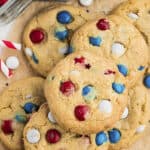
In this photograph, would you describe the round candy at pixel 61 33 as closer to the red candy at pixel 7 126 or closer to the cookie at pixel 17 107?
the cookie at pixel 17 107

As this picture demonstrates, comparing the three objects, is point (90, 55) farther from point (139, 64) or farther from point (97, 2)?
point (97, 2)

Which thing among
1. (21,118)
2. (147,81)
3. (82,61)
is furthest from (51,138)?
(147,81)

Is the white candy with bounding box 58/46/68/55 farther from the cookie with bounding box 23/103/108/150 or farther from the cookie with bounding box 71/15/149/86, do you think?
the cookie with bounding box 23/103/108/150

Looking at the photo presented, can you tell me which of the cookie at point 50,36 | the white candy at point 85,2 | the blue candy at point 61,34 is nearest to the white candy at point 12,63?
the cookie at point 50,36

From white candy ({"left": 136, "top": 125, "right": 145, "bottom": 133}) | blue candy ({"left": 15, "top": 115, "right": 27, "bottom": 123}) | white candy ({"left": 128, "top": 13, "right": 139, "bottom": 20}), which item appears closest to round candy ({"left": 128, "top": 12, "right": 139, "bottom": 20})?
white candy ({"left": 128, "top": 13, "right": 139, "bottom": 20})

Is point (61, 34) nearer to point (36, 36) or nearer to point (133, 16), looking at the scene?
point (36, 36)
